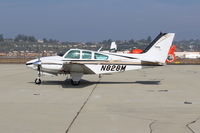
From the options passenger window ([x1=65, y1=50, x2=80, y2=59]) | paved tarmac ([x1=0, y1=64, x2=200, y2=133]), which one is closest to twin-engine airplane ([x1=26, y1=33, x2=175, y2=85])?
passenger window ([x1=65, y1=50, x2=80, y2=59])

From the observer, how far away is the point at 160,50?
17.3 m

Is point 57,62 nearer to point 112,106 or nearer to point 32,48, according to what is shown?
point 112,106

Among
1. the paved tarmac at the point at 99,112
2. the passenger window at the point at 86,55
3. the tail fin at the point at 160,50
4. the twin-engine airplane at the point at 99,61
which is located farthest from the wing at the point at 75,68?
the tail fin at the point at 160,50

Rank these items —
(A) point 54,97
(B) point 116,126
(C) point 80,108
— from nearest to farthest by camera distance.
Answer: (B) point 116,126 → (C) point 80,108 → (A) point 54,97

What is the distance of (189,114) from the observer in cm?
926

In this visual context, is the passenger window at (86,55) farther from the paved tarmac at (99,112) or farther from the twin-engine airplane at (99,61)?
the paved tarmac at (99,112)

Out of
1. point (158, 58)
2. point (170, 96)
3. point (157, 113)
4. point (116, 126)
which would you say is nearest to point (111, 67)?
point (158, 58)

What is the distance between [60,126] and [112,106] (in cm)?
328

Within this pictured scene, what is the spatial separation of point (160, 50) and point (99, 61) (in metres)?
3.48

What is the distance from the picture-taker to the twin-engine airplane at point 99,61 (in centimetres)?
1638

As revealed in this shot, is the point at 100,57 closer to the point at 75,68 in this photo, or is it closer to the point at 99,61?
the point at 99,61

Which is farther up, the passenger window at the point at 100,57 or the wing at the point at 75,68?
the passenger window at the point at 100,57

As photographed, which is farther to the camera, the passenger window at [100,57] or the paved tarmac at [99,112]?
the passenger window at [100,57]

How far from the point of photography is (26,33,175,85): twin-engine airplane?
53.7 ft
